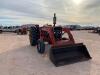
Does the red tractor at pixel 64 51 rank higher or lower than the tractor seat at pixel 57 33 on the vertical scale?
lower

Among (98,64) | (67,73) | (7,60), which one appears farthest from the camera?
(7,60)

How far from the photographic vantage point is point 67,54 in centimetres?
568

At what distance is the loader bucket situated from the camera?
5.28 metres

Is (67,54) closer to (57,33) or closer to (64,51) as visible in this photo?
(64,51)

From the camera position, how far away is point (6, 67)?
4.90m

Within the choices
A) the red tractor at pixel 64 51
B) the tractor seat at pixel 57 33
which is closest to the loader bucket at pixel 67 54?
the red tractor at pixel 64 51

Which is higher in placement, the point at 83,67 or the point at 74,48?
the point at 74,48

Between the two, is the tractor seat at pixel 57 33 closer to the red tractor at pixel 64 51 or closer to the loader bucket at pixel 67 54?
the red tractor at pixel 64 51

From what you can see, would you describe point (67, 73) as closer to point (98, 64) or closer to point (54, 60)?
point (54, 60)

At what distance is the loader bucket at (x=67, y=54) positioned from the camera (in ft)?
17.3

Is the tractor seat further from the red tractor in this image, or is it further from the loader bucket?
the loader bucket

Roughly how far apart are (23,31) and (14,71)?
16.7 m

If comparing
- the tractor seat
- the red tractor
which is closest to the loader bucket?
the red tractor

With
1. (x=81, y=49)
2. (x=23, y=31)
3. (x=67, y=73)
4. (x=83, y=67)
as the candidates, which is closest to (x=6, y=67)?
(x=67, y=73)
